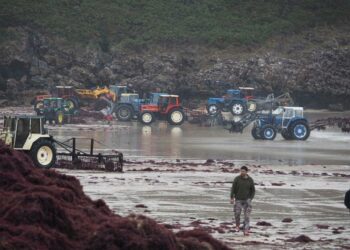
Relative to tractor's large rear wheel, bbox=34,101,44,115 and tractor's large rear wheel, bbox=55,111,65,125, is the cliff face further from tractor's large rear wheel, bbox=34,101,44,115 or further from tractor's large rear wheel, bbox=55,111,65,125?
tractor's large rear wheel, bbox=55,111,65,125

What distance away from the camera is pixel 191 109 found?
223 feet

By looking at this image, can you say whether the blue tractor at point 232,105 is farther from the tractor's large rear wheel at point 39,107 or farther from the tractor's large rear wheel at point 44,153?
the tractor's large rear wheel at point 44,153

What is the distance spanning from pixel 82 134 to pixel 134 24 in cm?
3746

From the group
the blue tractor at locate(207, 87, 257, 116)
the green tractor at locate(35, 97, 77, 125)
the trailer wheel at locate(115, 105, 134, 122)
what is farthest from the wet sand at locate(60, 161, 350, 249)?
the blue tractor at locate(207, 87, 257, 116)

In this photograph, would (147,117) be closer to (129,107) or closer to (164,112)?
(164,112)

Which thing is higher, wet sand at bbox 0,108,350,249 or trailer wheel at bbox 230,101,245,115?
trailer wheel at bbox 230,101,245,115

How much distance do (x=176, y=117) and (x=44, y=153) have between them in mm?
30357

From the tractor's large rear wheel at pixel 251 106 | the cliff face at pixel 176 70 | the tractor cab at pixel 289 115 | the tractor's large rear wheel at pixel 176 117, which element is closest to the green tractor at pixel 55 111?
the tractor's large rear wheel at pixel 176 117

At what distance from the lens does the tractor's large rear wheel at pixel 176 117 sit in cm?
6112

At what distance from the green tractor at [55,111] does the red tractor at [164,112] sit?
4.23 meters

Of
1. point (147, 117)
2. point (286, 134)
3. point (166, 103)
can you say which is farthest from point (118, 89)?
point (286, 134)

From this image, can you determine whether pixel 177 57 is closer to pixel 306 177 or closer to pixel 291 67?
pixel 291 67

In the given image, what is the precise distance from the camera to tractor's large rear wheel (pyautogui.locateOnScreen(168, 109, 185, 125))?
6112 centimetres

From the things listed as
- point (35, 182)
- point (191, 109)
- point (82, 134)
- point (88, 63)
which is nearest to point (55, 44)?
point (88, 63)
